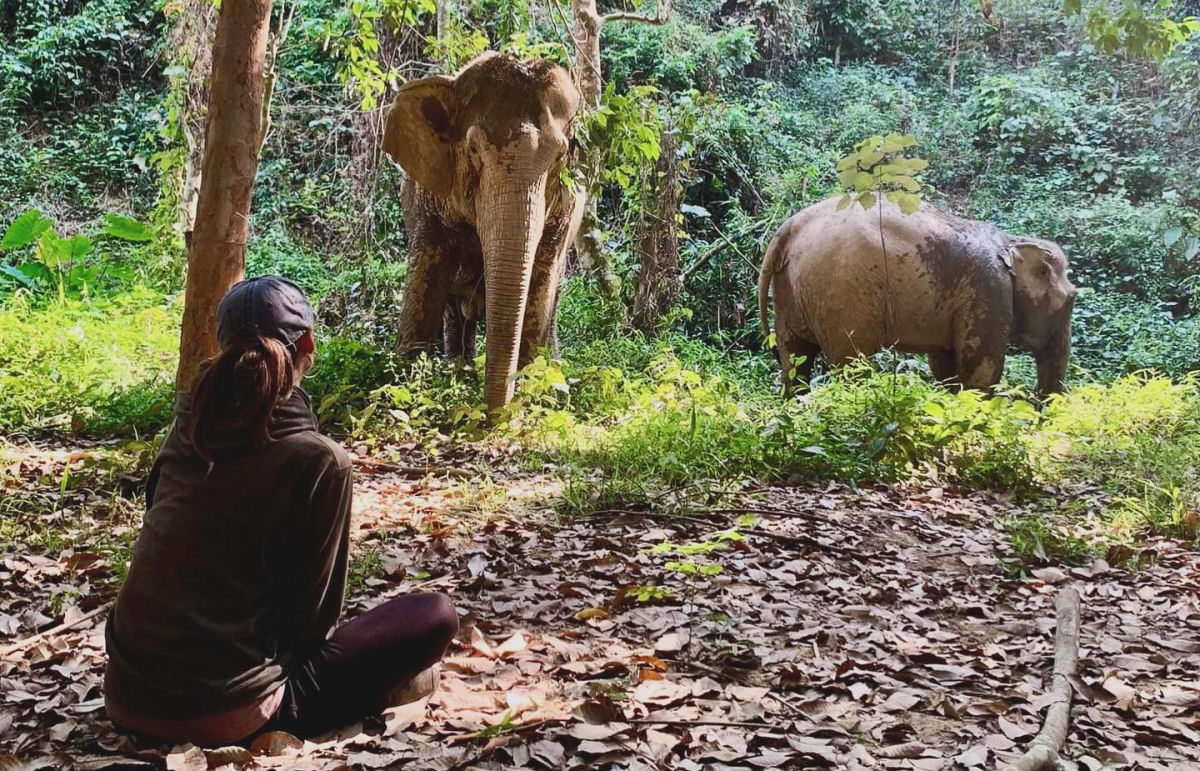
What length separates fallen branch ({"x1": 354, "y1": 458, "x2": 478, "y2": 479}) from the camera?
6188mm

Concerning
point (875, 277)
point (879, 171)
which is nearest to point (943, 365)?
point (875, 277)

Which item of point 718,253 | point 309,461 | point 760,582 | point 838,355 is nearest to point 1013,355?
point 718,253

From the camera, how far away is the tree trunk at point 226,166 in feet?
14.8

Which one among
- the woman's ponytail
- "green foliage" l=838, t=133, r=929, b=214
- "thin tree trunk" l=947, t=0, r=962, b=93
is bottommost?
the woman's ponytail

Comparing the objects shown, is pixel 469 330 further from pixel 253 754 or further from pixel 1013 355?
pixel 1013 355

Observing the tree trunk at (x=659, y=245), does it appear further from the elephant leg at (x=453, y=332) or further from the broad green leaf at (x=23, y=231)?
the broad green leaf at (x=23, y=231)

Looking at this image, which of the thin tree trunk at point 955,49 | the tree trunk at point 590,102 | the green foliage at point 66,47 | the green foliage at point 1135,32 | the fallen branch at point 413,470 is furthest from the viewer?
the thin tree trunk at point 955,49

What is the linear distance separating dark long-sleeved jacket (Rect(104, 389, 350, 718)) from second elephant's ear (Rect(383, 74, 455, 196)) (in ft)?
17.9

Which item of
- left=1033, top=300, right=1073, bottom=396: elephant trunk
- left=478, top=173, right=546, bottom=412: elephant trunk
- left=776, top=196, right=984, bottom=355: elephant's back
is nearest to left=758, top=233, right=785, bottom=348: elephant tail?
left=776, top=196, right=984, bottom=355: elephant's back

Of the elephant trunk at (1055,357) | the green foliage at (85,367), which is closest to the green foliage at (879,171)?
the elephant trunk at (1055,357)

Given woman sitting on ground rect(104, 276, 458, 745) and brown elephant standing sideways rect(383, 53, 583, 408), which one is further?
brown elephant standing sideways rect(383, 53, 583, 408)

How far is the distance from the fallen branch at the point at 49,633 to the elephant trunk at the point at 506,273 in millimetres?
3547

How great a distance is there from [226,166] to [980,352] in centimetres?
723

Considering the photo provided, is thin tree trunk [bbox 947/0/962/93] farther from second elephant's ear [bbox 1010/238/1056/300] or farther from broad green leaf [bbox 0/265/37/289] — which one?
broad green leaf [bbox 0/265/37/289]
